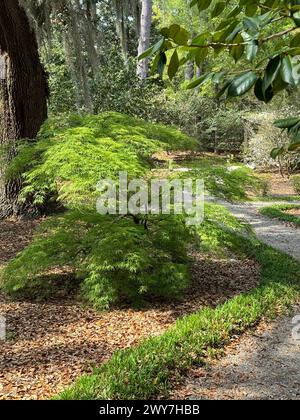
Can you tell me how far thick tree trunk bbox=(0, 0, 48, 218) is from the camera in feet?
24.4

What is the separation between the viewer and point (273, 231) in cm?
930

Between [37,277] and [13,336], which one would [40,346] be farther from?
[37,277]

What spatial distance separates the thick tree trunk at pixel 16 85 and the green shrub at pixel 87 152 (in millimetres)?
2200

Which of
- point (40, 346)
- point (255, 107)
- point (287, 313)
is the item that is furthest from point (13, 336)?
point (255, 107)

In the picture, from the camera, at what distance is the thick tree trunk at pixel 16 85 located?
24.4 ft

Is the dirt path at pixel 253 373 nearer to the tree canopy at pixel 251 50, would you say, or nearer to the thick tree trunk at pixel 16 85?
the tree canopy at pixel 251 50

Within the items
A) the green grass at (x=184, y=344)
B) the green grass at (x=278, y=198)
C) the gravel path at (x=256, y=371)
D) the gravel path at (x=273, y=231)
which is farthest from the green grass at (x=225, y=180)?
the green grass at (x=278, y=198)

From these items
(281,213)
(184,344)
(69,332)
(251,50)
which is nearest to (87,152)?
(69,332)

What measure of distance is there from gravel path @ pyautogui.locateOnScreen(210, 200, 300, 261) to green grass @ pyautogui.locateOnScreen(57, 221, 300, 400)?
216cm

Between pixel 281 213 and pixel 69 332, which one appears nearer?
pixel 69 332

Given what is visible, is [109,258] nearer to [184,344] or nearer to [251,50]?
[184,344]

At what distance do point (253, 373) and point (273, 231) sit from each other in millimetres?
6002

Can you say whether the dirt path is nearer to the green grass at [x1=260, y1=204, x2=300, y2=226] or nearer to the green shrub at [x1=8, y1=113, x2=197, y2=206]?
the green shrub at [x1=8, y1=113, x2=197, y2=206]

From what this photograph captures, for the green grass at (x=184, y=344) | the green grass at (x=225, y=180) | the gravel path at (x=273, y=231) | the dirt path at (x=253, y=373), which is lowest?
the dirt path at (x=253, y=373)
